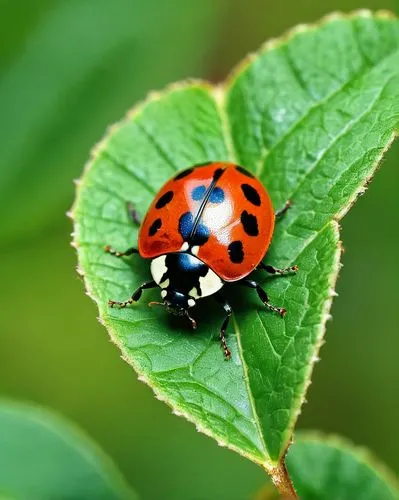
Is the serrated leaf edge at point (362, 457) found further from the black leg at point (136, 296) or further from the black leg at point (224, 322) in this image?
the black leg at point (136, 296)

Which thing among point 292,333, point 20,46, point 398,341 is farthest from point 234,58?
point 292,333

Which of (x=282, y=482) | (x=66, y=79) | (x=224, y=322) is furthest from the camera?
(x=66, y=79)

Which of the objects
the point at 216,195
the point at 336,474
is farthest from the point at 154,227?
the point at 336,474

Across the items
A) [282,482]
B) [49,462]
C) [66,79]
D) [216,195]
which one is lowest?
[282,482]

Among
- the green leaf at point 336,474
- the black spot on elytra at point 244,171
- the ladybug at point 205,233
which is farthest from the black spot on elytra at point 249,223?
the green leaf at point 336,474

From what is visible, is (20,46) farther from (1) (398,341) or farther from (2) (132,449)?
(1) (398,341)

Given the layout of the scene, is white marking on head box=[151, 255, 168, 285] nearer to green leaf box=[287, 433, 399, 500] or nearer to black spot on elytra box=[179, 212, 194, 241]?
black spot on elytra box=[179, 212, 194, 241]

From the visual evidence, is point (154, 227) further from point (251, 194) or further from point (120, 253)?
point (251, 194)
